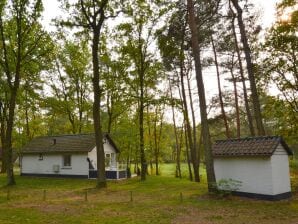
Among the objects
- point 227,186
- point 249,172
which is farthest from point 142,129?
point 249,172

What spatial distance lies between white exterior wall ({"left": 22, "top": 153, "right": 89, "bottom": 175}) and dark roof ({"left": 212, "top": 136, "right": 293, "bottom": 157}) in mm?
16949

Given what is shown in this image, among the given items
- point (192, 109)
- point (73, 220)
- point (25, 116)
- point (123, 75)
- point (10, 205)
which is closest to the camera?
point (73, 220)

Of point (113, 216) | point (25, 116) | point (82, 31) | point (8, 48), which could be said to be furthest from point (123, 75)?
point (25, 116)

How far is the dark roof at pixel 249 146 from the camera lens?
1571 cm

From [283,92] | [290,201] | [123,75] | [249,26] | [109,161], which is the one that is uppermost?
[249,26]

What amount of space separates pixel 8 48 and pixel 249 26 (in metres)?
19.9

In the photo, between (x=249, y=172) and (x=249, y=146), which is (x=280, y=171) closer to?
(x=249, y=172)

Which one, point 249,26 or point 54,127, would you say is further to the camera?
point 54,127

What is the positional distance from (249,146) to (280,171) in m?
1.96

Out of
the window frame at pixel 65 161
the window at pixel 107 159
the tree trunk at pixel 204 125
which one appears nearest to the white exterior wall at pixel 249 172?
the tree trunk at pixel 204 125

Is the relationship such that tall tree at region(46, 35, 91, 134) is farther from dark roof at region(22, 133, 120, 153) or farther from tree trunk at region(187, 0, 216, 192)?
tree trunk at region(187, 0, 216, 192)

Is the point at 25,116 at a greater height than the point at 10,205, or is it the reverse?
the point at 25,116

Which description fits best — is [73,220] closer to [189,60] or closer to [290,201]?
[290,201]

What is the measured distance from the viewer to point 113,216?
13.1 meters
